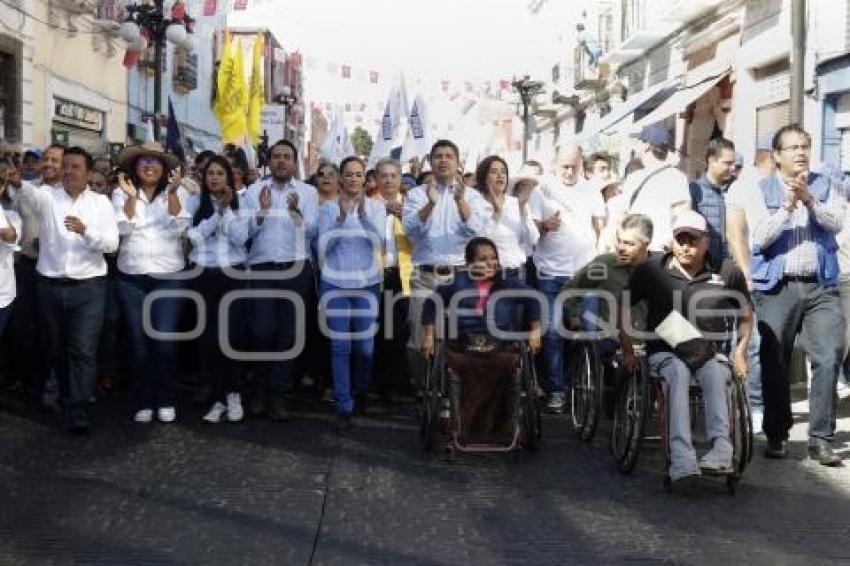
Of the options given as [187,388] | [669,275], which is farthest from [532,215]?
[187,388]

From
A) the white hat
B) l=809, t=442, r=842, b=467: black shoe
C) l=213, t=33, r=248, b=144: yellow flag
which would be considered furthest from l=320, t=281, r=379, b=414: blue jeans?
l=213, t=33, r=248, b=144: yellow flag

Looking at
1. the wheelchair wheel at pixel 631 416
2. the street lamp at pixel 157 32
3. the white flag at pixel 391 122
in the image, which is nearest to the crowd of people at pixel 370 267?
the wheelchair wheel at pixel 631 416

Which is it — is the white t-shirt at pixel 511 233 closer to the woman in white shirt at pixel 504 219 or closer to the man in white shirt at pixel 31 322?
the woman in white shirt at pixel 504 219

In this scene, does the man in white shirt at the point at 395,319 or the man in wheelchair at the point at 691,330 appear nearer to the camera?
the man in wheelchair at the point at 691,330

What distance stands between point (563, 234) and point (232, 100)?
29.1ft

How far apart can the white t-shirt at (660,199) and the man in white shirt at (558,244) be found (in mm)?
614

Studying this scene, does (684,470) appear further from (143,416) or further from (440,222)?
(143,416)

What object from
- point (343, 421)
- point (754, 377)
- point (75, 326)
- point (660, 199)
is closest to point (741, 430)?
point (754, 377)

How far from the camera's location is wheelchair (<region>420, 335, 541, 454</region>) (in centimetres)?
646

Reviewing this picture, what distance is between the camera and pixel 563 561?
4.57 meters

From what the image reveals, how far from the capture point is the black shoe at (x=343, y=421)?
7.39 metres

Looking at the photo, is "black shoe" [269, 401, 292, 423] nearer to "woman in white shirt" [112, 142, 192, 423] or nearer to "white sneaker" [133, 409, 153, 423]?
"woman in white shirt" [112, 142, 192, 423]

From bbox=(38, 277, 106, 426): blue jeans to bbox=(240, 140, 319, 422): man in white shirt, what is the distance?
3.51 ft

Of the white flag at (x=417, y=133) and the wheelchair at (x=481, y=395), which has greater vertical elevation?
the white flag at (x=417, y=133)
